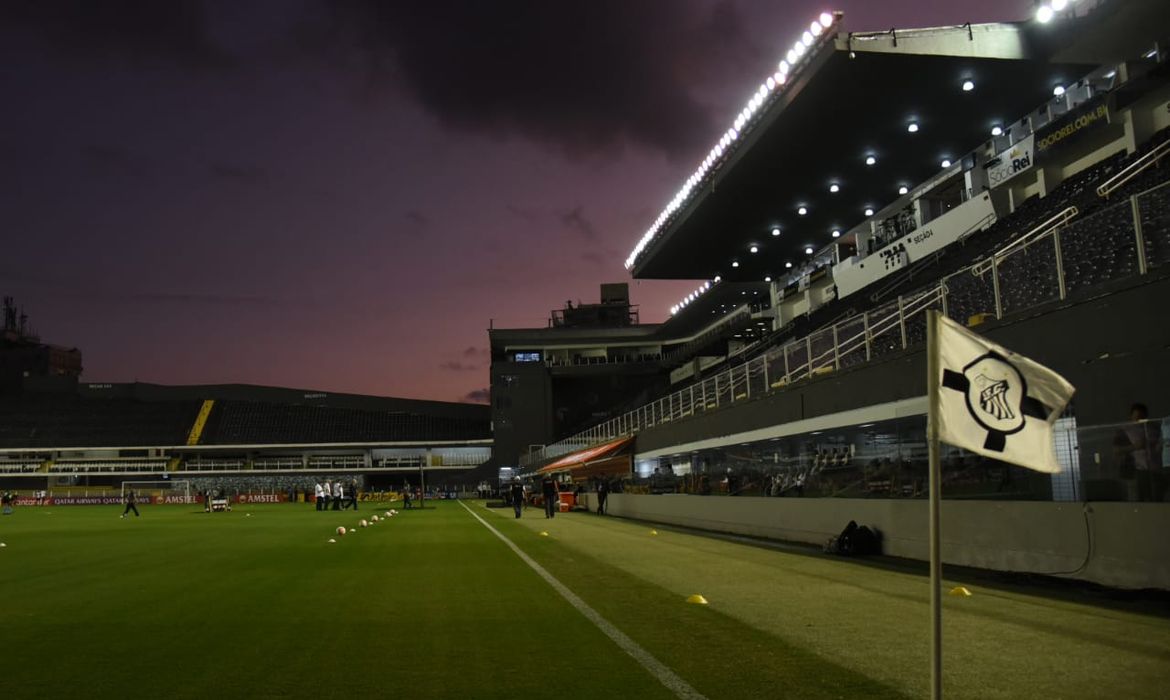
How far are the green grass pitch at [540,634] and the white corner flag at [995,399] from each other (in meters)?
2.02

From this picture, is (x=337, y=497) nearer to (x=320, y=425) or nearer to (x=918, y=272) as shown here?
(x=918, y=272)

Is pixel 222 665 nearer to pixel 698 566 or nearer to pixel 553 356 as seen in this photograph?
pixel 698 566

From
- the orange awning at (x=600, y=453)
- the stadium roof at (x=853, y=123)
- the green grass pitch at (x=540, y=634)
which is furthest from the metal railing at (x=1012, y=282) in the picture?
the orange awning at (x=600, y=453)

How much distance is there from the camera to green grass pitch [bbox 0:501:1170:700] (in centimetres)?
612

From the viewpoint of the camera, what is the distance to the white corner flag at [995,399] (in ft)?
15.5

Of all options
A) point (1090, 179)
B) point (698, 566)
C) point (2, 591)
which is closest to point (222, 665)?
point (2, 591)

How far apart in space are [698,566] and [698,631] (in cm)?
655

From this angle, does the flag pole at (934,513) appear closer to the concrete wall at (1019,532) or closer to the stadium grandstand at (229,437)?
the concrete wall at (1019,532)

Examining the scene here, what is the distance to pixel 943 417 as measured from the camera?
15.5ft

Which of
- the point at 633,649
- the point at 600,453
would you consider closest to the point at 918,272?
the point at 600,453

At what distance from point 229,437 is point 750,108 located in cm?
7802

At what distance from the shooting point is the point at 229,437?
3816 inches

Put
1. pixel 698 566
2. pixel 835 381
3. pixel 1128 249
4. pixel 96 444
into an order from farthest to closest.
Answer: pixel 96 444 < pixel 835 381 < pixel 698 566 < pixel 1128 249

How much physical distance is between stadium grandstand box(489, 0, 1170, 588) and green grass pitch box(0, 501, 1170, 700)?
6.62 ft
